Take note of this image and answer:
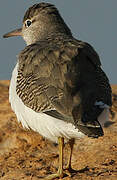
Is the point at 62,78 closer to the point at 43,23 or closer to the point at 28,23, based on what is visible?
the point at 43,23

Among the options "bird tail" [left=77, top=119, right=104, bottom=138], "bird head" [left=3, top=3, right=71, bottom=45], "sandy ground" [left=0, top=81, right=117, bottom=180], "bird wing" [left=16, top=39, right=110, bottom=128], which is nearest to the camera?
"bird tail" [left=77, top=119, right=104, bottom=138]

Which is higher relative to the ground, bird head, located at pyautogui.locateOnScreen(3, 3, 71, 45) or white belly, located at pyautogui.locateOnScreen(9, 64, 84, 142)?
bird head, located at pyautogui.locateOnScreen(3, 3, 71, 45)

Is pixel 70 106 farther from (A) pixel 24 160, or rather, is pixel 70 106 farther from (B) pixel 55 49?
(A) pixel 24 160

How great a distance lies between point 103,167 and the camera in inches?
379

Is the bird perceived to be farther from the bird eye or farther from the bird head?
the bird eye

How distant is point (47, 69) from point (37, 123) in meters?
0.96

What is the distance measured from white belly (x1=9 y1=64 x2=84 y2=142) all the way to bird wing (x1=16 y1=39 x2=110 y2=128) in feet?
0.44

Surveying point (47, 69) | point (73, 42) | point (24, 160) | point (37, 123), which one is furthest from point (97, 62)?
point (24, 160)

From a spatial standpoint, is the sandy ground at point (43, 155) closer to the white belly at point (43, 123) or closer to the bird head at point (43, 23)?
the white belly at point (43, 123)

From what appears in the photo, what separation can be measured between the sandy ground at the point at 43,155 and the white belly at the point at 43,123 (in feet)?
3.71

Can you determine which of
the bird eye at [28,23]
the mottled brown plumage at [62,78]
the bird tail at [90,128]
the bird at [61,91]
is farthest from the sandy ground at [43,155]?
the bird eye at [28,23]

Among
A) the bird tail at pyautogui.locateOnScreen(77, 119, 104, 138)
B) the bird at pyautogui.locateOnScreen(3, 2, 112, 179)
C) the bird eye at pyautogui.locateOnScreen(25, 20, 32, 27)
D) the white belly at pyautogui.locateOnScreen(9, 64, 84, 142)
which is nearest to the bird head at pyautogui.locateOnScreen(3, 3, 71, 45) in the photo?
the bird eye at pyautogui.locateOnScreen(25, 20, 32, 27)

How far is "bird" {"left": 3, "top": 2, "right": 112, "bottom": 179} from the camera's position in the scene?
7879mm

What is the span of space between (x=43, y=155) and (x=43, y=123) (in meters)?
2.66
